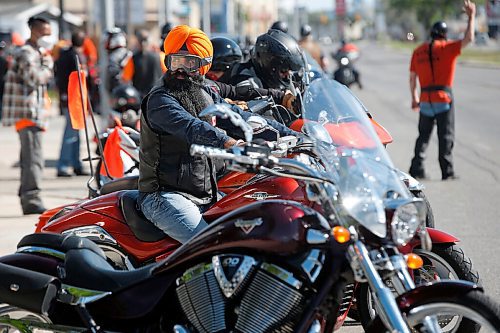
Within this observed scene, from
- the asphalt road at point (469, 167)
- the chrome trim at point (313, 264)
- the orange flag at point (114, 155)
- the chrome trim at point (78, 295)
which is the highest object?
the chrome trim at point (313, 264)

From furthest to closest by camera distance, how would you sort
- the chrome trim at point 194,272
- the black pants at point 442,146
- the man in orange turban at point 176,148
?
the black pants at point 442,146 < the man in orange turban at point 176,148 < the chrome trim at point 194,272

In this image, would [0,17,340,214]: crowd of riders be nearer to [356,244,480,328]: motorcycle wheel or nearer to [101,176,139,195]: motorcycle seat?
Answer: [101,176,139,195]: motorcycle seat

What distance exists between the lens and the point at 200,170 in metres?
5.20

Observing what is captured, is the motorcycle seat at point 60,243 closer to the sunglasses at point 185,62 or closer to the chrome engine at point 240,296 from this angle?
the chrome engine at point 240,296

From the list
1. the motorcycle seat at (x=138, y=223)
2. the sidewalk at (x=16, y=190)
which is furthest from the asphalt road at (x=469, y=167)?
the sidewalk at (x=16, y=190)

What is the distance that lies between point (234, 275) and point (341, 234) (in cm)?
52

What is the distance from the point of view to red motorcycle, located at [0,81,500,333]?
378cm

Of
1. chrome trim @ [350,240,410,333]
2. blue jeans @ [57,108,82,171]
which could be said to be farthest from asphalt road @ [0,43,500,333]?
chrome trim @ [350,240,410,333]

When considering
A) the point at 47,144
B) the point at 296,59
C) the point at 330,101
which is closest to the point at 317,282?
the point at 330,101

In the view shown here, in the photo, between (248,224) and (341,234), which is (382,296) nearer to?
(341,234)

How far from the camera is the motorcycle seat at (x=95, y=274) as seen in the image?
429 cm

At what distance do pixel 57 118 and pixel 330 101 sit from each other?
18.4 metres

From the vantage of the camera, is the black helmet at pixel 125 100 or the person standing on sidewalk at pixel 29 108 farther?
the black helmet at pixel 125 100

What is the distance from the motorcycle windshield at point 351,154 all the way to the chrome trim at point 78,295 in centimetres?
117
